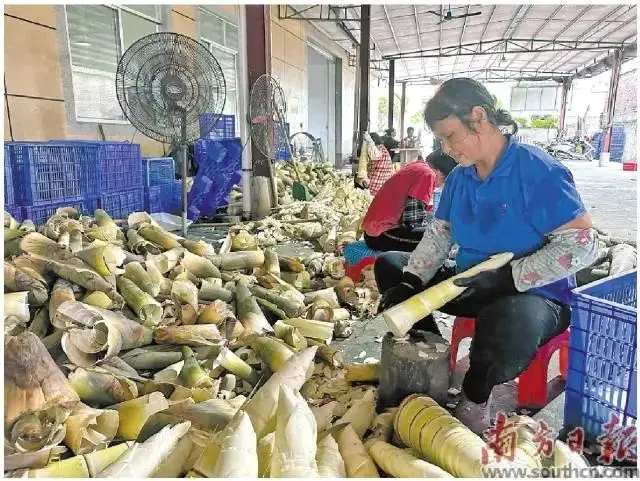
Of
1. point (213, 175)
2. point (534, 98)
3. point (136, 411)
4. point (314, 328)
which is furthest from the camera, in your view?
point (534, 98)

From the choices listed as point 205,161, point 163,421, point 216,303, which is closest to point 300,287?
point 216,303

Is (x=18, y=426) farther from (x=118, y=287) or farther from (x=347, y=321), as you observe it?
(x=347, y=321)

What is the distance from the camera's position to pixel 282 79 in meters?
12.6

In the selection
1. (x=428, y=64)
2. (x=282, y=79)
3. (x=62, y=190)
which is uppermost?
(x=428, y=64)

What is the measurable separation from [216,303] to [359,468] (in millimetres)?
1380

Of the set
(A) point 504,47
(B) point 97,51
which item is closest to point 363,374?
(B) point 97,51

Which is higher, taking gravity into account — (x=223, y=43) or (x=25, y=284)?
(x=223, y=43)

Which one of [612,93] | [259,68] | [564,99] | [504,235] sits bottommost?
[504,235]

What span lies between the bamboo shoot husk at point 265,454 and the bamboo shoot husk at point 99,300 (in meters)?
1.41

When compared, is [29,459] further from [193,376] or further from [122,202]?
[122,202]

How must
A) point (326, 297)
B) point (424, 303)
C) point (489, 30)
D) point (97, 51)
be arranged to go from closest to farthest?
point (424, 303), point (326, 297), point (97, 51), point (489, 30)

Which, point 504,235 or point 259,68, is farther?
point 259,68

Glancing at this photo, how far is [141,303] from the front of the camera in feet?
8.36

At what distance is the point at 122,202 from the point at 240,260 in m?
2.13
